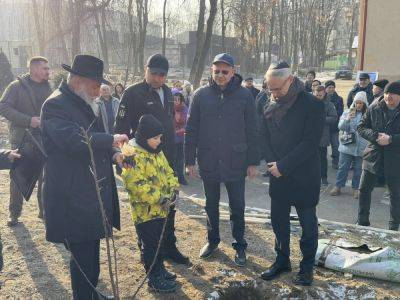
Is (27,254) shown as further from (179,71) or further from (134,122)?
(179,71)

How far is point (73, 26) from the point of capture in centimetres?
1673

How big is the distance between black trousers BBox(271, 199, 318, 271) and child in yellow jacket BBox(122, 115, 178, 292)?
1051 millimetres

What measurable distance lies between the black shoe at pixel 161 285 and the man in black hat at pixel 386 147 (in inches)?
119

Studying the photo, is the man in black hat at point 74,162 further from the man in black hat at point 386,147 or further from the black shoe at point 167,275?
the man in black hat at point 386,147

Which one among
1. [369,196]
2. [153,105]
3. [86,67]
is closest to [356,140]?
[369,196]

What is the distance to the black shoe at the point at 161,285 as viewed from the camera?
3.59 m

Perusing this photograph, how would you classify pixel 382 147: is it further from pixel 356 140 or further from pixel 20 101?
pixel 20 101

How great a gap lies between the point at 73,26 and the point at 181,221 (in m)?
13.6

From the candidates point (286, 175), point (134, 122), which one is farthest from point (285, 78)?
point (134, 122)

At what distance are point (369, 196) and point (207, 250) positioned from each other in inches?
94.3

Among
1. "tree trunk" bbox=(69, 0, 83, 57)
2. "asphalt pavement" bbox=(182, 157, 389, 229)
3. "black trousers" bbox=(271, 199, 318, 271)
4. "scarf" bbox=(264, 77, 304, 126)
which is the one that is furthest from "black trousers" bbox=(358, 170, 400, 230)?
"tree trunk" bbox=(69, 0, 83, 57)

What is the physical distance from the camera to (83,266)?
2994 millimetres

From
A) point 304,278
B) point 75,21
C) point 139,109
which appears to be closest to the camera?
Answer: point 304,278

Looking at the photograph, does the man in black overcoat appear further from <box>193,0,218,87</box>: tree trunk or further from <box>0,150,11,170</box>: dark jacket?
<box>193,0,218,87</box>: tree trunk
